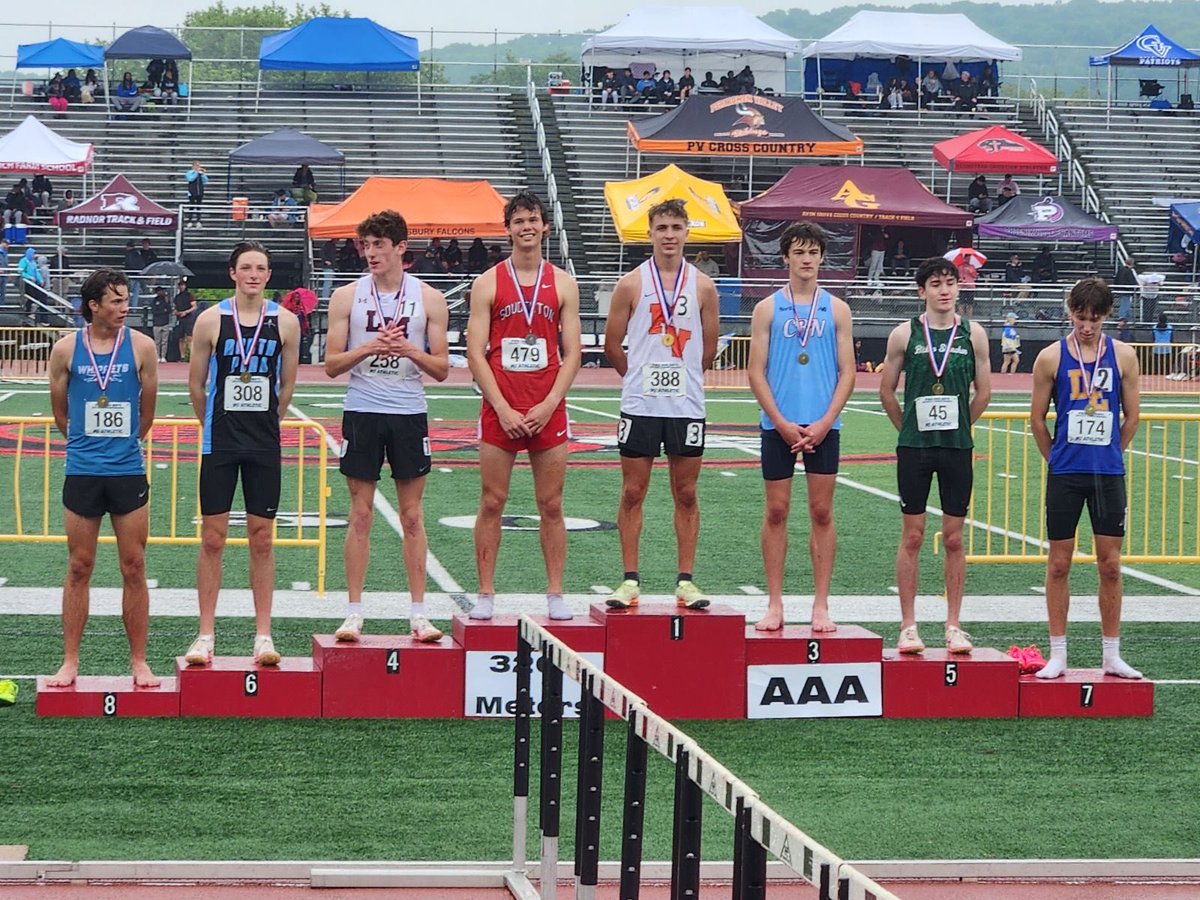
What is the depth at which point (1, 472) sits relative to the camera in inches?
703

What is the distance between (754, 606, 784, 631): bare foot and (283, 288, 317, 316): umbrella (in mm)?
24981

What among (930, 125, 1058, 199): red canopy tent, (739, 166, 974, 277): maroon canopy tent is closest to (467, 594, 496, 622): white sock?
(739, 166, 974, 277): maroon canopy tent

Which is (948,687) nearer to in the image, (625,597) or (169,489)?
(625,597)

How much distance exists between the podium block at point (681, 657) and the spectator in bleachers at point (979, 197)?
3643 cm

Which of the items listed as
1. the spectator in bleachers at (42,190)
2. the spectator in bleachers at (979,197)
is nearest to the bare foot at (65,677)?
the spectator in bleachers at (42,190)

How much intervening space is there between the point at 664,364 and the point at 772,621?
4.62 feet

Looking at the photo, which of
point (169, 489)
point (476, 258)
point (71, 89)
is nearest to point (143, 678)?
point (169, 489)

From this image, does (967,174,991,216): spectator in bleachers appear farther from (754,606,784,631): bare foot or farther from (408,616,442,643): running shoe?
(408,616,442,643): running shoe

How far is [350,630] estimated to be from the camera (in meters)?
8.87

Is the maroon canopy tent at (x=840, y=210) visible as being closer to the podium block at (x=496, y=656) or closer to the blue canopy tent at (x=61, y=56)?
the blue canopy tent at (x=61, y=56)

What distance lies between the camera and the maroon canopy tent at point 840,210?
132 feet

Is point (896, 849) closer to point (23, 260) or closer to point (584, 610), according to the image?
point (584, 610)

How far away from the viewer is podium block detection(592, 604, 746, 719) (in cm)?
892

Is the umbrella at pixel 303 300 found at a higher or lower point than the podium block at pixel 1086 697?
higher
